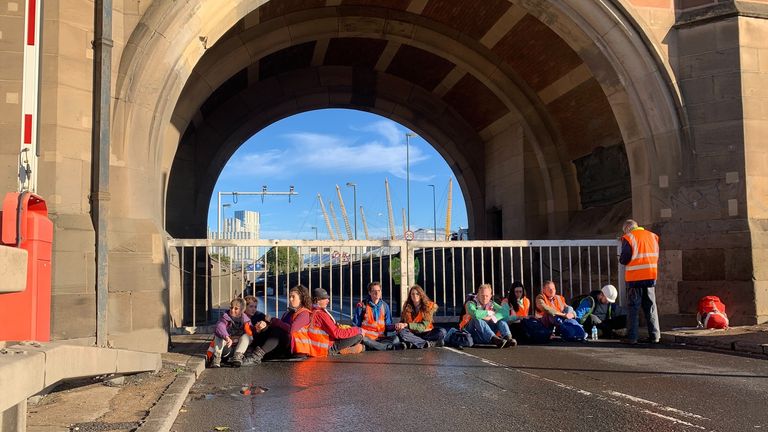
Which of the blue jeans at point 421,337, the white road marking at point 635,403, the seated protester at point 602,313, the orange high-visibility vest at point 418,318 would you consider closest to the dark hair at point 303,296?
the blue jeans at point 421,337

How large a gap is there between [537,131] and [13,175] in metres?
11.9

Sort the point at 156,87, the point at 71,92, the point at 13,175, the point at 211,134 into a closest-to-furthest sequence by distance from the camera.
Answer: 1. the point at 13,175
2. the point at 71,92
3. the point at 156,87
4. the point at 211,134

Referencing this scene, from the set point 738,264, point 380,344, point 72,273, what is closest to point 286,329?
point 380,344

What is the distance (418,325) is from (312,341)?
1.75 meters

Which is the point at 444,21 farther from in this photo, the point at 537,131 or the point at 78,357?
the point at 78,357

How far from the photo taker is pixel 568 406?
464cm

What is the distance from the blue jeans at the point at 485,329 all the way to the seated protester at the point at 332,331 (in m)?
1.66

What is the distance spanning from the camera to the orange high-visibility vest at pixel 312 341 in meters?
7.50

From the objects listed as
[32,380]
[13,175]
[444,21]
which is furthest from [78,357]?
[444,21]

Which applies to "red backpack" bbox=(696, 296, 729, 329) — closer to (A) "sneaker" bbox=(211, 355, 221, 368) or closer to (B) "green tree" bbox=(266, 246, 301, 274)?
(B) "green tree" bbox=(266, 246, 301, 274)

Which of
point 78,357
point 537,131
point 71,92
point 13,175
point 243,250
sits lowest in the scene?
point 78,357

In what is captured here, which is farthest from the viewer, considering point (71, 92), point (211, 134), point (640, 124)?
point (211, 134)

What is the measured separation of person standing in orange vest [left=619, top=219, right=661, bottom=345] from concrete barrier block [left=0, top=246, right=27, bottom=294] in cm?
800

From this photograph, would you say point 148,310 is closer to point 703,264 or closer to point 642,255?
point 642,255
